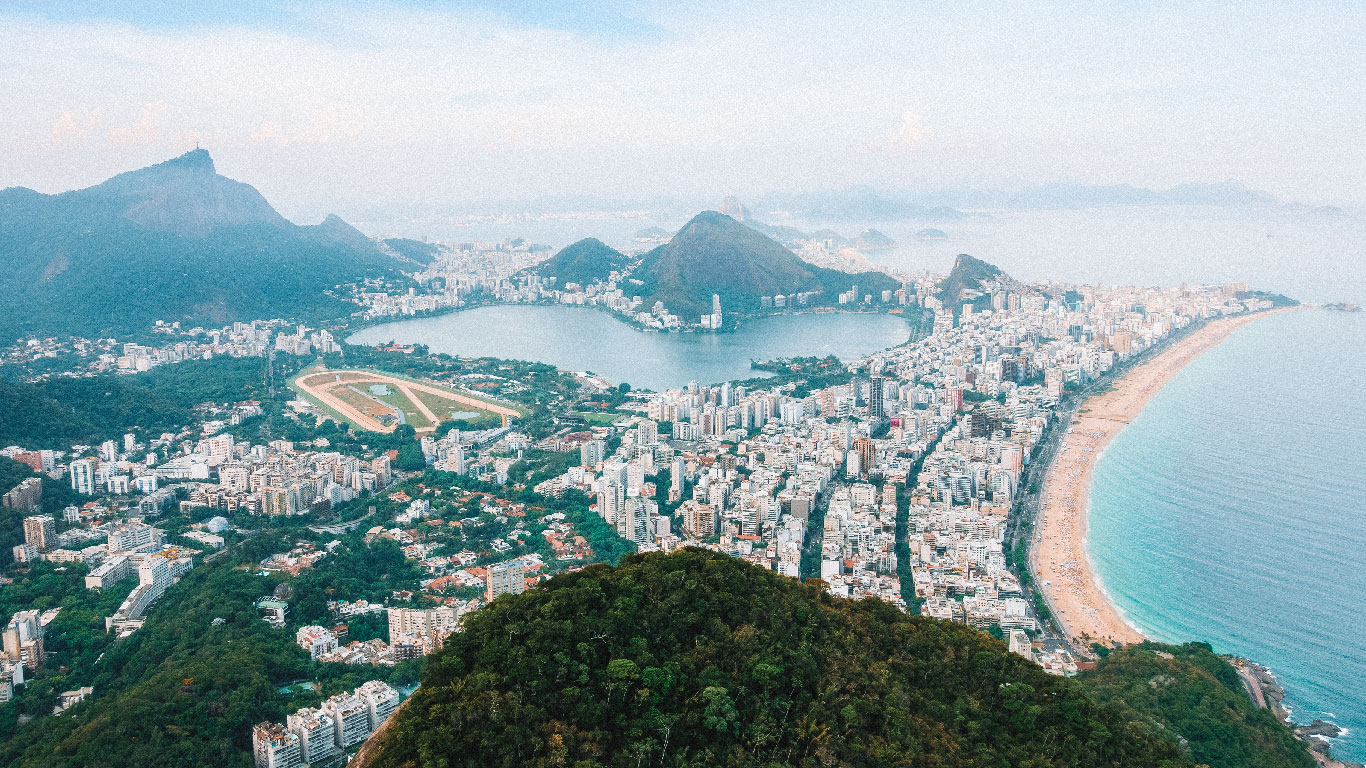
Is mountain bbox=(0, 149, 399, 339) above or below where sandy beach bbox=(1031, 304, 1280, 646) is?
above

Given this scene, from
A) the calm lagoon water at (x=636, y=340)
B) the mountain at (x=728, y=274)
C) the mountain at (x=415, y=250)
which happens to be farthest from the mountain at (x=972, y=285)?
the mountain at (x=415, y=250)

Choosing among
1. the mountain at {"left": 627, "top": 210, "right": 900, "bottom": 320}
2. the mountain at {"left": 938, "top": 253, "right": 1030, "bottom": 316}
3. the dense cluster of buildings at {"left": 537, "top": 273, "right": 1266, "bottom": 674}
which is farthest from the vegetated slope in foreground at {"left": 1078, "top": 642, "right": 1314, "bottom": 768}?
the mountain at {"left": 627, "top": 210, "right": 900, "bottom": 320}

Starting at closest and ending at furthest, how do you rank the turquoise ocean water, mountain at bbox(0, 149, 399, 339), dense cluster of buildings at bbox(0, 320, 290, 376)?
the turquoise ocean water
dense cluster of buildings at bbox(0, 320, 290, 376)
mountain at bbox(0, 149, 399, 339)

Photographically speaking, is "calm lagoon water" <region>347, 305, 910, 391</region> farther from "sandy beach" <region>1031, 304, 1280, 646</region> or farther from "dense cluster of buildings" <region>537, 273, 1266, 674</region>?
"sandy beach" <region>1031, 304, 1280, 646</region>

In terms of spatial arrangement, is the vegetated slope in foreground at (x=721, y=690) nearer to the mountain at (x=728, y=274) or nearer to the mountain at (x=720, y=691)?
the mountain at (x=720, y=691)

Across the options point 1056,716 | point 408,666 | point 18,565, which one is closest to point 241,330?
point 18,565

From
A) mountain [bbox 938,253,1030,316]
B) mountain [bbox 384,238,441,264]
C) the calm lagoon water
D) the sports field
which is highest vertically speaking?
mountain [bbox 384,238,441,264]
